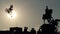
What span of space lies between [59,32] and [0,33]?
1201 centimetres

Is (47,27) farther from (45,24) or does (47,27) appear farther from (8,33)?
(8,33)

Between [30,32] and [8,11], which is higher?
[8,11]

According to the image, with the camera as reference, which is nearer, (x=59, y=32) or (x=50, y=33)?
(x=50, y=33)

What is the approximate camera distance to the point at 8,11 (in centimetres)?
4112

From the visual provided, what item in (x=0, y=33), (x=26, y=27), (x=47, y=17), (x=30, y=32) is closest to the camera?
(x=0, y=33)

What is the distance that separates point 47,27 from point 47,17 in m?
3.30

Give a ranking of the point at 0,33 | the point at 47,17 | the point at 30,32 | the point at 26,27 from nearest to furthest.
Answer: the point at 0,33 < the point at 30,32 < the point at 26,27 < the point at 47,17

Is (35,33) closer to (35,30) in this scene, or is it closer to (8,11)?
(35,30)

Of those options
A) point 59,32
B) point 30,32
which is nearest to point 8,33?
point 30,32

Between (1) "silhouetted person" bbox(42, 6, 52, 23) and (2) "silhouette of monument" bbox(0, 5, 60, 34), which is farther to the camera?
(1) "silhouetted person" bbox(42, 6, 52, 23)

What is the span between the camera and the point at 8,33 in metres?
33.4

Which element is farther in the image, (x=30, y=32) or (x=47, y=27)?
(x=47, y=27)

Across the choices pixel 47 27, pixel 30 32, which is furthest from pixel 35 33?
pixel 47 27

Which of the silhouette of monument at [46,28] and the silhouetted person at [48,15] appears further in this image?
the silhouetted person at [48,15]
